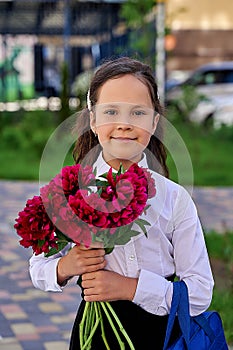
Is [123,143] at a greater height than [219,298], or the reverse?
[123,143]

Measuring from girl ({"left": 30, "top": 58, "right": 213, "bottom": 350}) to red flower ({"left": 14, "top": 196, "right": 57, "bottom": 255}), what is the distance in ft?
0.35

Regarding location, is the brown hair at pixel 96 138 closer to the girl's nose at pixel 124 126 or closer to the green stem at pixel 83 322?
the girl's nose at pixel 124 126

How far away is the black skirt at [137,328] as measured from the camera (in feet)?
7.26

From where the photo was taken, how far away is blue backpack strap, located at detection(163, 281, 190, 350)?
84.1 inches

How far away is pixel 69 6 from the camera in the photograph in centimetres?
1714

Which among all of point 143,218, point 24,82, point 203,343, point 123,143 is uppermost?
point 123,143

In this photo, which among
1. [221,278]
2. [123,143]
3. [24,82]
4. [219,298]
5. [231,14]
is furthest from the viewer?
[231,14]

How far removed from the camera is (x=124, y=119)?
2170 mm

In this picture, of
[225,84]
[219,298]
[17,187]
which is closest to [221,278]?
[219,298]

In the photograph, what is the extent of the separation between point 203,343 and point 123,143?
1.96ft

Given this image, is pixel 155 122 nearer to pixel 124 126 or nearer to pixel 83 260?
pixel 124 126

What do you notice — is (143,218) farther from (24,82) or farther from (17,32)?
(24,82)

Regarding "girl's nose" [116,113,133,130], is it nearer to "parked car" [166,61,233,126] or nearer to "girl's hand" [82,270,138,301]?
"girl's hand" [82,270,138,301]

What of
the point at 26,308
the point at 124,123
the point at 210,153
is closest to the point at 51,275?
the point at 124,123
